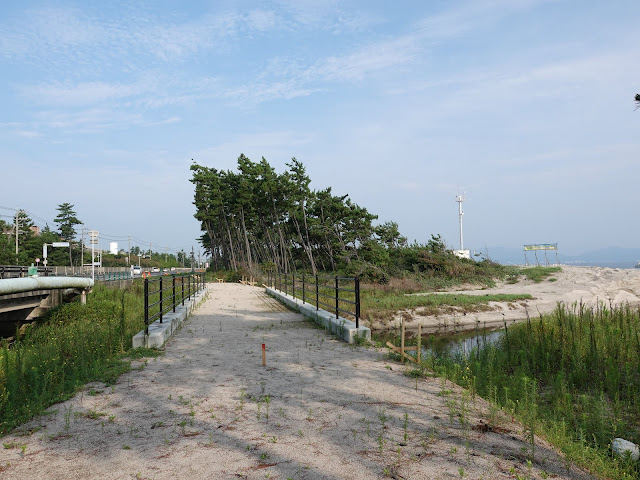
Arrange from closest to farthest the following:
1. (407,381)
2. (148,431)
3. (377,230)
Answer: (148,431) → (407,381) → (377,230)

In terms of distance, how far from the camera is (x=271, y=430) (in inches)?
191

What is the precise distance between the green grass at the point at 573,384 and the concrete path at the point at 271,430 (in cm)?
51

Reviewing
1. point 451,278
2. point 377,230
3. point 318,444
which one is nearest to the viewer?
point 318,444

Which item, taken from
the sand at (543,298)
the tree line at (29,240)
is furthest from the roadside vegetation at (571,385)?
the tree line at (29,240)

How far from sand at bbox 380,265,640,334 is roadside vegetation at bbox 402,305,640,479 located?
5.21 metres

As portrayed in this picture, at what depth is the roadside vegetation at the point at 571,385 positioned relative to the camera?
4.73 meters

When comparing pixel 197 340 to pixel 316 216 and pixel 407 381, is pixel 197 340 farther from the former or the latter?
pixel 316 216

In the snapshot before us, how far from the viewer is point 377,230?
51.5m

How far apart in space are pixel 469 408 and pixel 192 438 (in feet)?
10.7

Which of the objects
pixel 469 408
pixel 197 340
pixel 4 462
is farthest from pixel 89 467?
pixel 197 340

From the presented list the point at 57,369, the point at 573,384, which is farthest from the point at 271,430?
the point at 573,384

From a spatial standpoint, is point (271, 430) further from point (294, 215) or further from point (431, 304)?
point (294, 215)

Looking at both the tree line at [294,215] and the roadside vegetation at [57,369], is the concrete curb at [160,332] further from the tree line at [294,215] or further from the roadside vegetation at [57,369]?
the tree line at [294,215]

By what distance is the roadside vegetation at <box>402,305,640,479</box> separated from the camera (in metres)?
4.73
